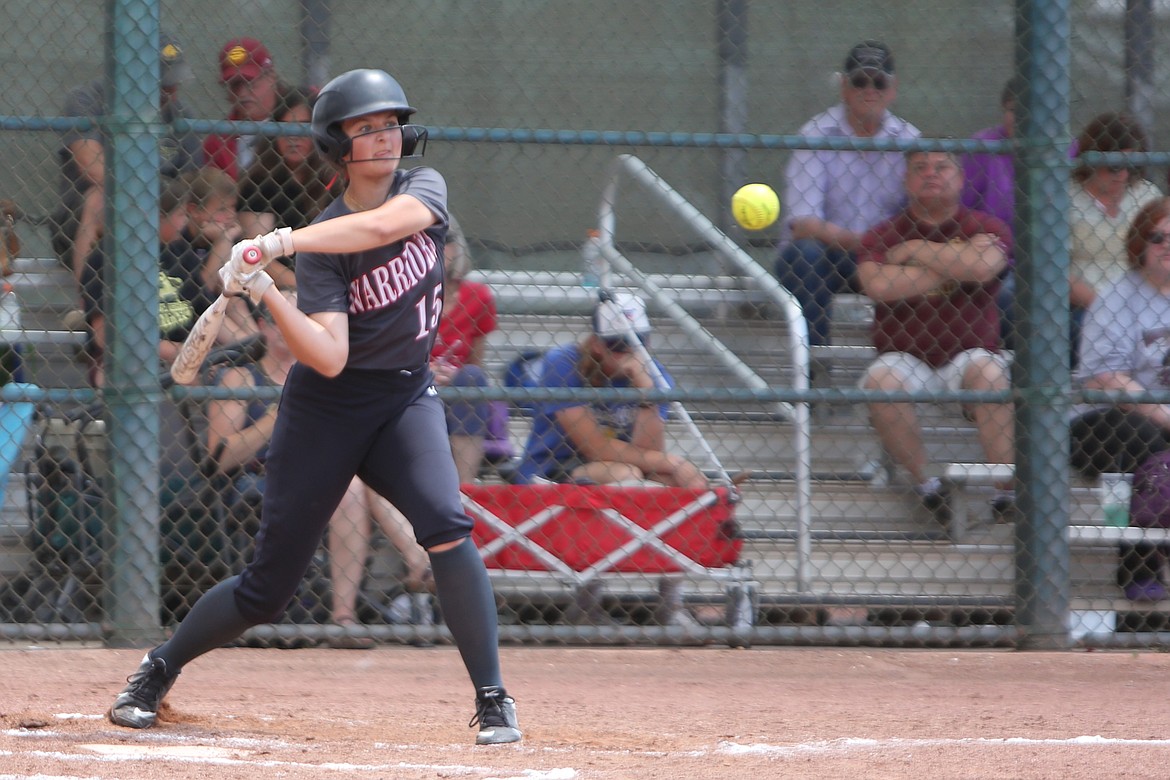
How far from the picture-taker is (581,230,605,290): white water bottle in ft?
18.5

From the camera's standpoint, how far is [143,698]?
3.54 meters

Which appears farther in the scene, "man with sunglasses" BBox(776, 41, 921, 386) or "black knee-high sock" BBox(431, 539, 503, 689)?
"man with sunglasses" BBox(776, 41, 921, 386)

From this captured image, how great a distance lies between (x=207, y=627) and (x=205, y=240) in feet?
6.50

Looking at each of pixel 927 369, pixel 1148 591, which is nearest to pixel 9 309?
pixel 927 369

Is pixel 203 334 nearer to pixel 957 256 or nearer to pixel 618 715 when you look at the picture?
A: pixel 618 715

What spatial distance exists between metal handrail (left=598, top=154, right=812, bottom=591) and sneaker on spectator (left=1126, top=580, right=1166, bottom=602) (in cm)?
117

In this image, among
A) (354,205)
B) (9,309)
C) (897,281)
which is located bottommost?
(9,309)

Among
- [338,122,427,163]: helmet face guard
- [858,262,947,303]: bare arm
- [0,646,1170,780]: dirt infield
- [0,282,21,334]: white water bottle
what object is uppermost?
[338,122,427,163]: helmet face guard

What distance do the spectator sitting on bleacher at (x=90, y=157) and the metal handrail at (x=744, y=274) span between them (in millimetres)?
1635

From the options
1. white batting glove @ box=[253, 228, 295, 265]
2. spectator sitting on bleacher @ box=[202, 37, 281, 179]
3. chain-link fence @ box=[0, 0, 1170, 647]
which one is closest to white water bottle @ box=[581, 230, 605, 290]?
chain-link fence @ box=[0, 0, 1170, 647]

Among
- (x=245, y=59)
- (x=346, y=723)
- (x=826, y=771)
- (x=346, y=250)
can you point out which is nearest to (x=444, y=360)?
(x=245, y=59)

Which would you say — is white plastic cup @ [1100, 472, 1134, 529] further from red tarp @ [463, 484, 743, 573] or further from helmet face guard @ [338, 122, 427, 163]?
helmet face guard @ [338, 122, 427, 163]

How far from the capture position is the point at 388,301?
3.30m

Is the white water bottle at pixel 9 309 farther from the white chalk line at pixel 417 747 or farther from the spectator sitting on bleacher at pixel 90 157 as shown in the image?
the white chalk line at pixel 417 747
